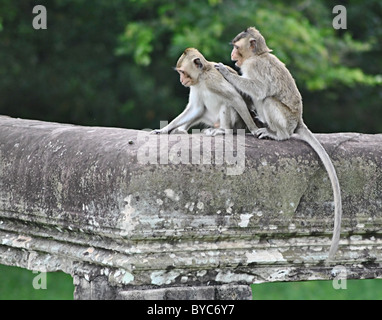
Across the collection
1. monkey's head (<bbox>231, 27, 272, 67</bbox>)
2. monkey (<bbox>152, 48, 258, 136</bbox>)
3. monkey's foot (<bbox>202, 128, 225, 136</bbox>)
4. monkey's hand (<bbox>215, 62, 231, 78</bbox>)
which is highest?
monkey's head (<bbox>231, 27, 272, 67</bbox>)

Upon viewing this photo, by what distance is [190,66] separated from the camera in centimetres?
429

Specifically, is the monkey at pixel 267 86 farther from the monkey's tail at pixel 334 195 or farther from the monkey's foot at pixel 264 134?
the monkey's tail at pixel 334 195

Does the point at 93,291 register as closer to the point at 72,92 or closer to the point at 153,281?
the point at 153,281

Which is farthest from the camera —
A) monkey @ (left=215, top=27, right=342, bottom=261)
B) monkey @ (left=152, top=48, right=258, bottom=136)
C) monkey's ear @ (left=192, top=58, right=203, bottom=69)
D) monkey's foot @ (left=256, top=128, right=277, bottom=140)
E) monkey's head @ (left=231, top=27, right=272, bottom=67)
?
monkey's head @ (left=231, top=27, right=272, bottom=67)

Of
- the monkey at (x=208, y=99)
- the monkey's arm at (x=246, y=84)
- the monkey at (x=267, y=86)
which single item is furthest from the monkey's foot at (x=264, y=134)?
the monkey's arm at (x=246, y=84)

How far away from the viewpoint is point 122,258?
2.75 m

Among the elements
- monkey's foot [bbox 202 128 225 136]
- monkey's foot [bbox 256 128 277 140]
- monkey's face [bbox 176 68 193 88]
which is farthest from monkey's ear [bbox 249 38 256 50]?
monkey's foot [bbox 202 128 225 136]

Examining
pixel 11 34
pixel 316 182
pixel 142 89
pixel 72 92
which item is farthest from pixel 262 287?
pixel 316 182

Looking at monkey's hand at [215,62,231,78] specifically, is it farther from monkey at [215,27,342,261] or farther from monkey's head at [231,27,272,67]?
monkey's head at [231,27,272,67]

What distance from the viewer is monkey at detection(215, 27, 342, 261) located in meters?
3.87

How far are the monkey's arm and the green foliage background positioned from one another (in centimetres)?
456

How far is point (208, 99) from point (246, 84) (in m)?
0.24

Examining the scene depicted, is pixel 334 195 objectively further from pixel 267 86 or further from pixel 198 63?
pixel 198 63

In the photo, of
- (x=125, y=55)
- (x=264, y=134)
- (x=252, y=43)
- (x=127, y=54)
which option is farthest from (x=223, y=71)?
(x=125, y=55)
